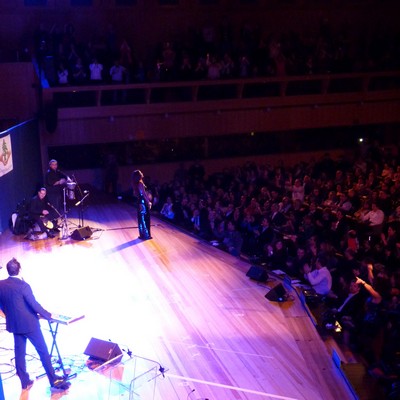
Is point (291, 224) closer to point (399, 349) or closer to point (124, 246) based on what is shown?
point (124, 246)

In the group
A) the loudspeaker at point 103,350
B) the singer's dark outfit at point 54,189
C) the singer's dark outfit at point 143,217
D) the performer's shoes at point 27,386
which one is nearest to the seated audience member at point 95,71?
the singer's dark outfit at point 54,189

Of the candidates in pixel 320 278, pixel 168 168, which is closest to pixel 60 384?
pixel 320 278

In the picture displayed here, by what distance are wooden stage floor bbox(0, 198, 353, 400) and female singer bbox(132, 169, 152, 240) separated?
31cm

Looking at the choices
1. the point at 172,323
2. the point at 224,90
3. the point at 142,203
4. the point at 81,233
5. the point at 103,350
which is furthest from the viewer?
the point at 224,90

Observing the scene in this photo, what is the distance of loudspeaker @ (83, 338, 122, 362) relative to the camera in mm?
6938

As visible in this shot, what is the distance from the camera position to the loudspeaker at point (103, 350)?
6.94 meters

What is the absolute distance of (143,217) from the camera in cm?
1142

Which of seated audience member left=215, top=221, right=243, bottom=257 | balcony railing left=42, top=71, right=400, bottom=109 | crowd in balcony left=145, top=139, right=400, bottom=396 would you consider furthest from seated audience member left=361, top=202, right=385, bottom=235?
balcony railing left=42, top=71, right=400, bottom=109

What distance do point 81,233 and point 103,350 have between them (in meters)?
4.85

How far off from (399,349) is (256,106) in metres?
12.2

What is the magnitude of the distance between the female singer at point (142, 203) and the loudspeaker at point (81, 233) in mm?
992

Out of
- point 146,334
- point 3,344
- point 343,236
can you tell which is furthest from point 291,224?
point 3,344

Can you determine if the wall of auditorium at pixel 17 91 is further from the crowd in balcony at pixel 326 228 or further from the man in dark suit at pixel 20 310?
the man in dark suit at pixel 20 310

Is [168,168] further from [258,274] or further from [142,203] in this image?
[258,274]
